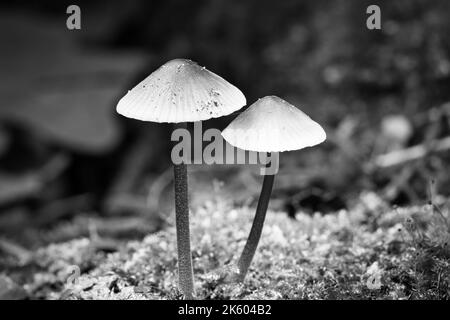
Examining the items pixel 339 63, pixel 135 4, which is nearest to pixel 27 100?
pixel 135 4

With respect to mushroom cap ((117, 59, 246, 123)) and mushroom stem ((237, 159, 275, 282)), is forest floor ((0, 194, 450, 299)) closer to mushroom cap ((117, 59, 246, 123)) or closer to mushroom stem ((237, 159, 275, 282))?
mushroom stem ((237, 159, 275, 282))

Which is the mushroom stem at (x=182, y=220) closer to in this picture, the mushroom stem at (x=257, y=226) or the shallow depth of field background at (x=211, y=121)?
the mushroom stem at (x=257, y=226)

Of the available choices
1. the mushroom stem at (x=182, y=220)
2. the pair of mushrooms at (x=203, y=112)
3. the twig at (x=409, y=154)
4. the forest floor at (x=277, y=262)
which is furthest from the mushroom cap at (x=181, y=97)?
the twig at (x=409, y=154)

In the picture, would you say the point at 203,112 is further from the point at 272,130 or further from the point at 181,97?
the point at 272,130

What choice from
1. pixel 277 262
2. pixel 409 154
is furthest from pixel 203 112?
pixel 409 154

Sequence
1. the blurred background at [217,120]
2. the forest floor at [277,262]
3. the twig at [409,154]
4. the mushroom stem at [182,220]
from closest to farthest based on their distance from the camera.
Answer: the mushroom stem at [182,220]
the forest floor at [277,262]
the twig at [409,154]
the blurred background at [217,120]
